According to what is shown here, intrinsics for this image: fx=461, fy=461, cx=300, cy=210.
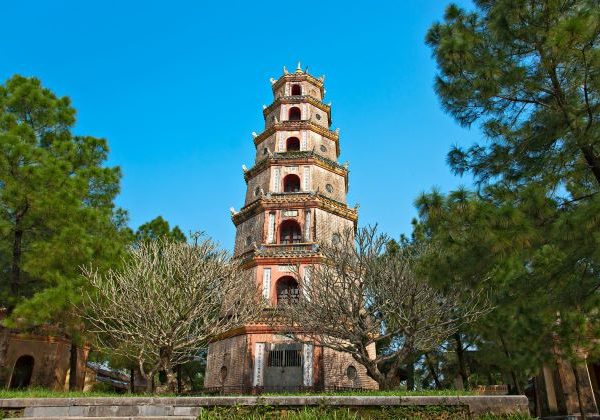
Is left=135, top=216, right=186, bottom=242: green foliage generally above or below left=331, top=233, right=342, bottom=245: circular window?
above

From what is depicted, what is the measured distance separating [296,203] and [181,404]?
43.6 ft

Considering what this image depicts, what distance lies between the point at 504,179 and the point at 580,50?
2591 millimetres

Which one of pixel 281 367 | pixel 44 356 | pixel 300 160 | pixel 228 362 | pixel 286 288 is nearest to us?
pixel 281 367

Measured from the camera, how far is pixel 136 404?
8.93 metres

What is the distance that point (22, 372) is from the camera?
20.7m

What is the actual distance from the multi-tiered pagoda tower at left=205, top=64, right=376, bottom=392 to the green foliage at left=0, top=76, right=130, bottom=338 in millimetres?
6467

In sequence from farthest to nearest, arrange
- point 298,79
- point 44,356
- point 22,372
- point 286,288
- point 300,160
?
point 298,79 → point 300,160 → point 44,356 → point 22,372 → point 286,288

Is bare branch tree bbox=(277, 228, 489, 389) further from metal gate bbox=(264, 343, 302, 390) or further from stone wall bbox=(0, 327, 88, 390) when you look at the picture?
stone wall bbox=(0, 327, 88, 390)

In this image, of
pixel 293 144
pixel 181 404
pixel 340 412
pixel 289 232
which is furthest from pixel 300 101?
pixel 340 412

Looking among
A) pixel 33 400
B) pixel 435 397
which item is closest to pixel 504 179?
pixel 435 397

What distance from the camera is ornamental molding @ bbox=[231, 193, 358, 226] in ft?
70.0

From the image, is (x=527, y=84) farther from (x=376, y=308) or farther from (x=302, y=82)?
(x=302, y=82)

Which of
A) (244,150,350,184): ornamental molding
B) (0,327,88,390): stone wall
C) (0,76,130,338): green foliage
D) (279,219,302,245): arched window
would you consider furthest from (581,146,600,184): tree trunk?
(0,327,88,390): stone wall

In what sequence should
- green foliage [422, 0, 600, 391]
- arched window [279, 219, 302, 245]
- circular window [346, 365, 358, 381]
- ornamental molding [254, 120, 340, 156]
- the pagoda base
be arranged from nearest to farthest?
green foliage [422, 0, 600, 391] < the pagoda base < circular window [346, 365, 358, 381] < arched window [279, 219, 302, 245] < ornamental molding [254, 120, 340, 156]
